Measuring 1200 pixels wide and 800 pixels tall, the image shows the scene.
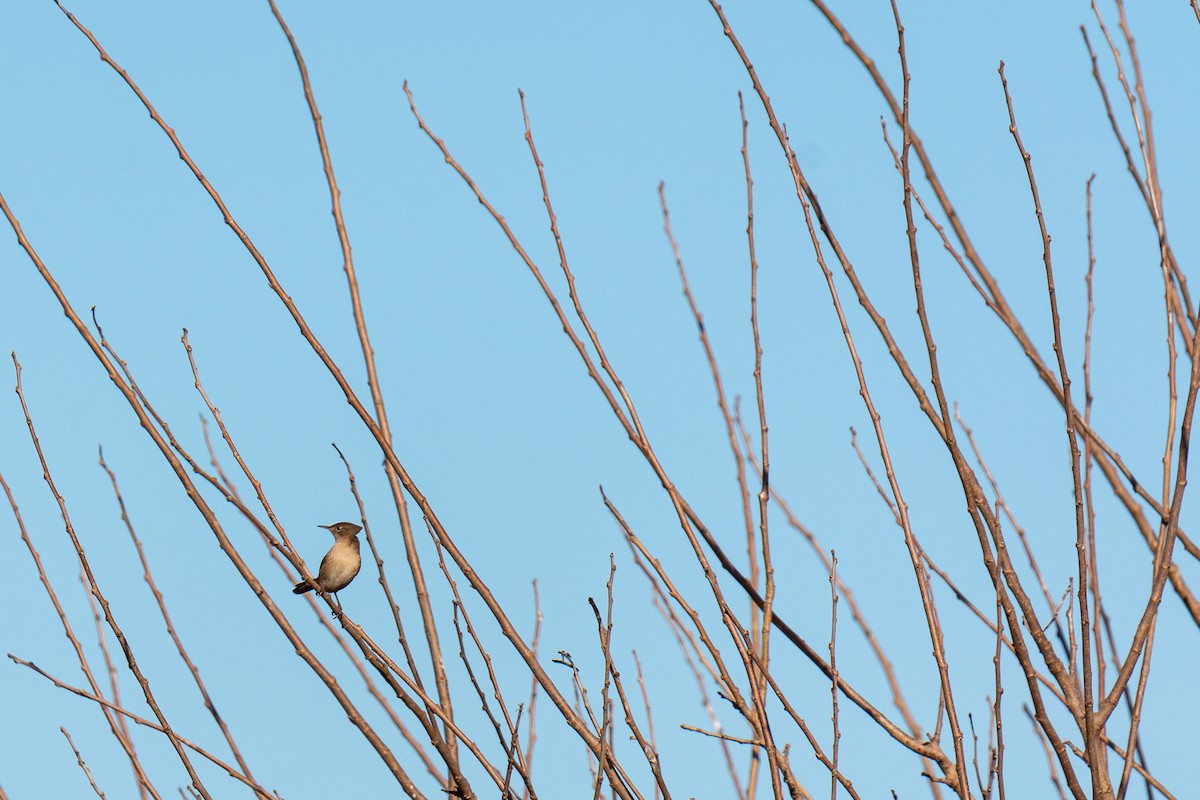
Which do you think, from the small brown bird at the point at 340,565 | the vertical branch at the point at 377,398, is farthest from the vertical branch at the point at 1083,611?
the small brown bird at the point at 340,565

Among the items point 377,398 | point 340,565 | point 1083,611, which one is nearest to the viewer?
point 1083,611

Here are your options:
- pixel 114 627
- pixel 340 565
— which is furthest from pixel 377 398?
pixel 340 565

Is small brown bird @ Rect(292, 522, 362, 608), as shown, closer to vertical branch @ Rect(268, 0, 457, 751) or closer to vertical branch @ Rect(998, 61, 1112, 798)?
vertical branch @ Rect(268, 0, 457, 751)

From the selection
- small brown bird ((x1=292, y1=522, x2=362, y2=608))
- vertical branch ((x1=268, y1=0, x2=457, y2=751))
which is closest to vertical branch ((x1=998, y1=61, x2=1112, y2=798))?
vertical branch ((x1=268, y1=0, x2=457, y2=751))

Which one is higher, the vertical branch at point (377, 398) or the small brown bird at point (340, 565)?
the small brown bird at point (340, 565)

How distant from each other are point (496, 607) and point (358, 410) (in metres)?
0.55

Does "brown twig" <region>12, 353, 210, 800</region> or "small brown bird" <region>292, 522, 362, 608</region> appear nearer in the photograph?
"brown twig" <region>12, 353, 210, 800</region>

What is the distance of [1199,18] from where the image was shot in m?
2.92

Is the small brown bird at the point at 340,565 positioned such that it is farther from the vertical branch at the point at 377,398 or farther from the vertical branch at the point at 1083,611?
the vertical branch at the point at 1083,611

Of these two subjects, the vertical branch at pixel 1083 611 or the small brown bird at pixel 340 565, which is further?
the small brown bird at pixel 340 565

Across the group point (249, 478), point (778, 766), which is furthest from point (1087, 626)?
point (249, 478)

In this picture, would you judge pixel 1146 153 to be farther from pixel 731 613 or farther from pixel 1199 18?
pixel 731 613

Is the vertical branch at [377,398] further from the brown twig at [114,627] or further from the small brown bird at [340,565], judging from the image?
the small brown bird at [340,565]

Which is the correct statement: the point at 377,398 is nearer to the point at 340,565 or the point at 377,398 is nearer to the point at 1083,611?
the point at 1083,611
